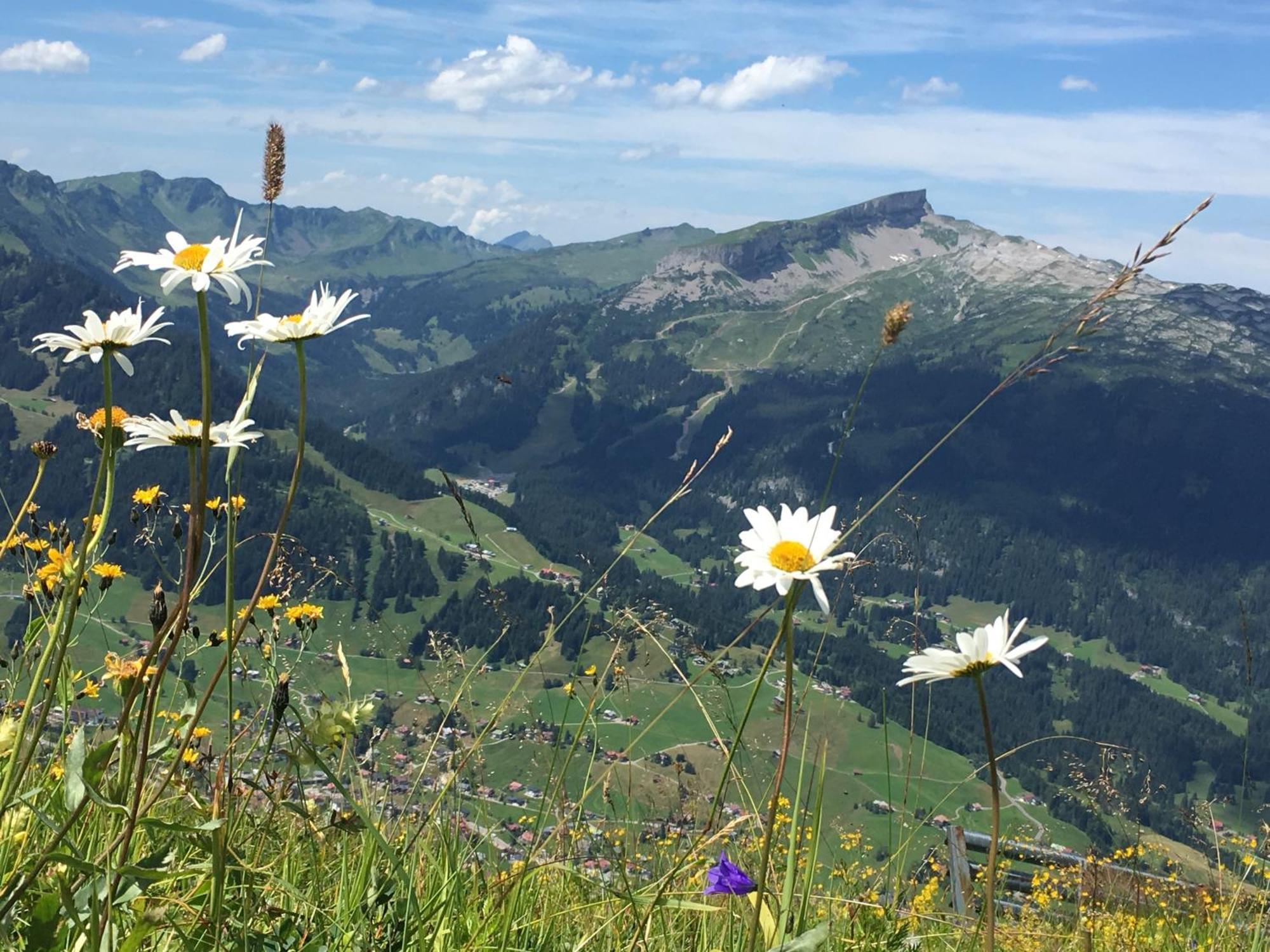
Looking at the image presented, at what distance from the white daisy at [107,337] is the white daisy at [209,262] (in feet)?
0.33

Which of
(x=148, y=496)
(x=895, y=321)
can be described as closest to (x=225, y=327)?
(x=895, y=321)

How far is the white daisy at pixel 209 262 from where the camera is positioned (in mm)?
2184

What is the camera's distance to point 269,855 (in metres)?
4.39

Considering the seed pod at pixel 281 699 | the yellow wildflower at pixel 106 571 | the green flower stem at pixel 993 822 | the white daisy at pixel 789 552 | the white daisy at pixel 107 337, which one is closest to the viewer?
the green flower stem at pixel 993 822

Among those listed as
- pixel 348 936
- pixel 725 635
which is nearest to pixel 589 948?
pixel 348 936

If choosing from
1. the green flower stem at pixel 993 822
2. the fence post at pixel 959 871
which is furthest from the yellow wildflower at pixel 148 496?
the fence post at pixel 959 871

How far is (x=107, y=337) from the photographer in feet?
7.59

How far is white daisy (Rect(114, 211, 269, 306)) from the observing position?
7.16ft

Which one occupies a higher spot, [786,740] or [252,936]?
[786,740]

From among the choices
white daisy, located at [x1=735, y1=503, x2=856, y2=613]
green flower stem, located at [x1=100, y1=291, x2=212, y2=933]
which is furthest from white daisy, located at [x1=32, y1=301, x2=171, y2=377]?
white daisy, located at [x1=735, y1=503, x2=856, y2=613]

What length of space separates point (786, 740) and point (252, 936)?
5.71 feet

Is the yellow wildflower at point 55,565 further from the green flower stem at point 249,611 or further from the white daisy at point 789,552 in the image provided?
the white daisy at point 789,552

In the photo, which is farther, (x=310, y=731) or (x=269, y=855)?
(x=269, y=855)

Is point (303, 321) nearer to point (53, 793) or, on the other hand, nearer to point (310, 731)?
point (310, 731)
